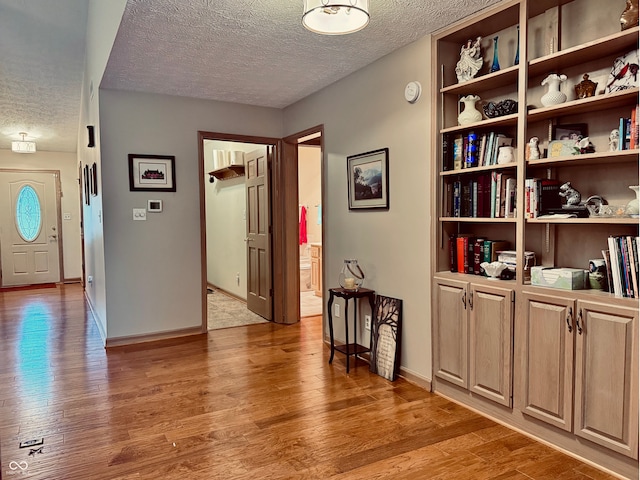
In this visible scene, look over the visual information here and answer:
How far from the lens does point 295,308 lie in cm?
503

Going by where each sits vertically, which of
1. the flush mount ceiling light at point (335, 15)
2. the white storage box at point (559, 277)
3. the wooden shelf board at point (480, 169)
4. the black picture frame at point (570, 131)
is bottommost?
the white storage box at point (559, 277)

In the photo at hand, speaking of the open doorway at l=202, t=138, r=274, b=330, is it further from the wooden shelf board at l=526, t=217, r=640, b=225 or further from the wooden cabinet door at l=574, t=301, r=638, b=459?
the wooden cabinet door at l=574, t=301, r=638, b=459

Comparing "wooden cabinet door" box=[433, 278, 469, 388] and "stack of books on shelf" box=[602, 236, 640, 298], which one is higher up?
"stack of books on shelf" box=[602, 236, 640, 298]

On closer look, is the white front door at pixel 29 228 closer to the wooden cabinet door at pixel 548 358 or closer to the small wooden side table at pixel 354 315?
the small wooden side table at pixel 354 315

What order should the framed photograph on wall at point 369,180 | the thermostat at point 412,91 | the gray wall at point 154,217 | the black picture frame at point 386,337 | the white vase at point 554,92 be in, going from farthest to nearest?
the gray wall at point 154,217, the framed photograph on wall at point 369,180, the black picture frame at point 386,337, the thermostat at point 412,91, the white vase at point 554,92

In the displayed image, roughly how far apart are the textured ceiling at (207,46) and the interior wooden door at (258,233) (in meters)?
0.81

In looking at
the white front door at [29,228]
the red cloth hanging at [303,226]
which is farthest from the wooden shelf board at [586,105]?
the white front door at [29,228]

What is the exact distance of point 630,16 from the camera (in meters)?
2.00

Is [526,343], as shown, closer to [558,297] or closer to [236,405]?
[558,297]

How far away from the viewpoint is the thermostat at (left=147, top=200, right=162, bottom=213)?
4.33m

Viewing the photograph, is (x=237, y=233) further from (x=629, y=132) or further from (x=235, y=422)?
(x=629, y=132)

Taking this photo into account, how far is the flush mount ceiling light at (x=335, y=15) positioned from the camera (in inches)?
78.7

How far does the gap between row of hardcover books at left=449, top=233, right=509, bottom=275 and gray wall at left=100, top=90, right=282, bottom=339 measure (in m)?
2.65

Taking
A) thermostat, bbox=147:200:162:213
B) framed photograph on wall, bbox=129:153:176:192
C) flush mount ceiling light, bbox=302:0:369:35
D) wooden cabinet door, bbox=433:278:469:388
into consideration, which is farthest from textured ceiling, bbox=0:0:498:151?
wooden cabinet door, bbox=433:278:469:388
